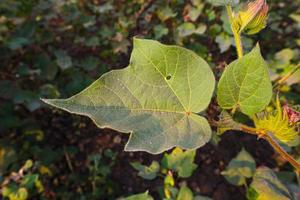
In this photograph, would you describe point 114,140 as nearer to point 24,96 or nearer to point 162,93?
point 24,96

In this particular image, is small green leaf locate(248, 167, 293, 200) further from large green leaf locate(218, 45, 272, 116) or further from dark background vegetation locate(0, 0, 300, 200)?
dark background vegetation locate(0, 0, 300, 200)

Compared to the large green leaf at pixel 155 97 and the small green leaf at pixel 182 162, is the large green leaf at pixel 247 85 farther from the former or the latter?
the small green leaf at pixel 182 162

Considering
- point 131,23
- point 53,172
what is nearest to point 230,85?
point 131,23

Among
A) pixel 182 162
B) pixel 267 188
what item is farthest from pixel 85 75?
pixel 267 188

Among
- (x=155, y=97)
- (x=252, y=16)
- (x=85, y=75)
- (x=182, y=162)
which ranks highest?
(x=252, y=16)

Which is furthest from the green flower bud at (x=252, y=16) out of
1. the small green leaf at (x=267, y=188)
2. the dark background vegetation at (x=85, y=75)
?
the dark background vegetation at (x=85, y=75)

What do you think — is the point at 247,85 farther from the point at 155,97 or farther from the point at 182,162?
the point at 182,162

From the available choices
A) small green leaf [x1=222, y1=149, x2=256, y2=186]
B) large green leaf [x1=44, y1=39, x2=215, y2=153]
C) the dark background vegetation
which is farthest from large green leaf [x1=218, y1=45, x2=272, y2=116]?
the dark background vegetation
